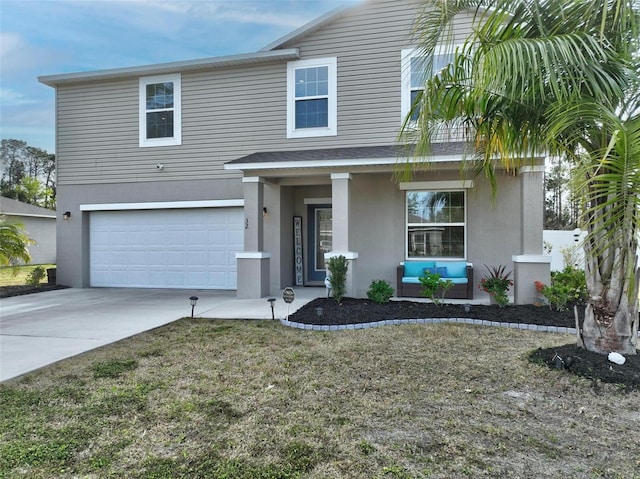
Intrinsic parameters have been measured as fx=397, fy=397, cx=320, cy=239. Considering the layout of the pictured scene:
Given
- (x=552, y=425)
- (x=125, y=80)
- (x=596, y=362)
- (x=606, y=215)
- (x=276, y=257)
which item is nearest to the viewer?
(x=552, y=425)

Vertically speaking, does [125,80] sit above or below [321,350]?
above

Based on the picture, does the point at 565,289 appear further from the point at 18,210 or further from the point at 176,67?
the point at 18,210

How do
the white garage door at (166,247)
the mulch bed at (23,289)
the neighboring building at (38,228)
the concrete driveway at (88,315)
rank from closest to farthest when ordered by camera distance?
the concrete driveway at (88,315) → the mulch bed at (23,289) → the white garage door at (166,247) → the neighboring building at (38,228)

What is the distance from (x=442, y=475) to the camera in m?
2.46

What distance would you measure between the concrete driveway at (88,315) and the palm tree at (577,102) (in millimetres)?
4668

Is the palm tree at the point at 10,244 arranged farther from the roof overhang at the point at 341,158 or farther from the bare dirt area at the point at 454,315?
the bare dirt area at the point at 454,315

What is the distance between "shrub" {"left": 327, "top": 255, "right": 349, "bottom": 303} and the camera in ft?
26.0

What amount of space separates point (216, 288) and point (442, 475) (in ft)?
29.6

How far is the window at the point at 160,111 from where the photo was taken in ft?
35.0

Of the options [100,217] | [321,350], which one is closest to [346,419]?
[321,350]

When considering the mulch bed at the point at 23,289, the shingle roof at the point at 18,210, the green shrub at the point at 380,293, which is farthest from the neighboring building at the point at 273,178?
the shingle roof at the point at 18,210

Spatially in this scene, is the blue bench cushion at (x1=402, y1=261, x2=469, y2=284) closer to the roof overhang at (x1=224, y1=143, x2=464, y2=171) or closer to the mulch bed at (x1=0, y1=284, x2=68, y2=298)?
the roof overhang at (x1=224, y1=143, x2=464, y2=171)

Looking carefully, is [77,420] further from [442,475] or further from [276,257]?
[276,257]

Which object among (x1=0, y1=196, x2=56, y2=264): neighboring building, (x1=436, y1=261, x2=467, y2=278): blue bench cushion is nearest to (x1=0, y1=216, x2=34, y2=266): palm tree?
(x1=0, y1=196, x2=56, y2=264): neighboring building
